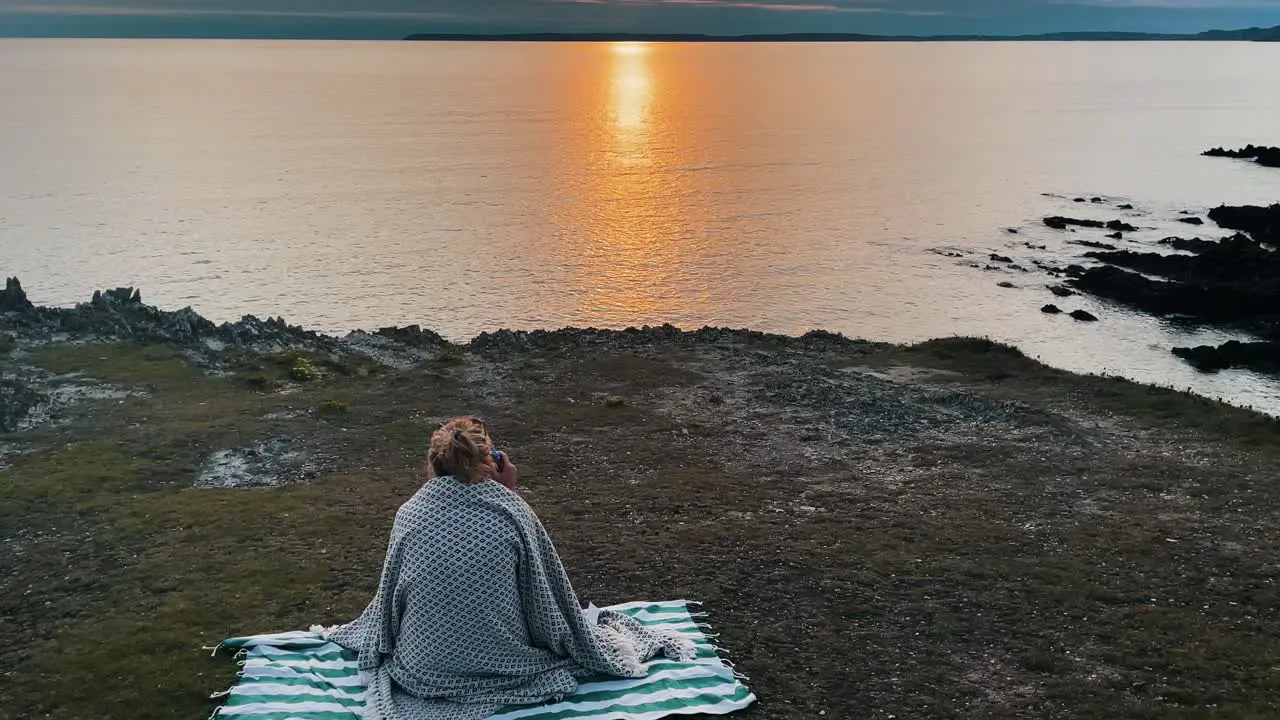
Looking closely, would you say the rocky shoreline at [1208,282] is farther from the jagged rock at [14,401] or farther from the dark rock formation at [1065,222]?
the jagged rock at [14,401]

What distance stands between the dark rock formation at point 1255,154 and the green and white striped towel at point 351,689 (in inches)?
3486

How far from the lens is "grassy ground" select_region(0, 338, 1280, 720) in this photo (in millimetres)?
9844

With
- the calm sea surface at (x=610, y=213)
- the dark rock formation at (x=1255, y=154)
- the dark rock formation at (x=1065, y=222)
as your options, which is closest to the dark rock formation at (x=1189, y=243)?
the calm sea surface at (x=610, y=213)

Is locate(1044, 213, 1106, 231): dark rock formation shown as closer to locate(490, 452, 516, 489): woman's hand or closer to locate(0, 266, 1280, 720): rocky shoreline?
locate(0, 266, 1280, 720): rocky shoreline

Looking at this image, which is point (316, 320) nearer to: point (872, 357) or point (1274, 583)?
point (872, 357)

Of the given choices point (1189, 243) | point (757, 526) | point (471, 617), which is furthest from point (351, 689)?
point (1189, 243)

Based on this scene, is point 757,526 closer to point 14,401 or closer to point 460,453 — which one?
point 460,453

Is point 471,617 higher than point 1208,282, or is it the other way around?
point 471,617

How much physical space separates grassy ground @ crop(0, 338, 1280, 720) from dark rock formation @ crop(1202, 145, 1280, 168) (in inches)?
2914

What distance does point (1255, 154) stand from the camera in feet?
279

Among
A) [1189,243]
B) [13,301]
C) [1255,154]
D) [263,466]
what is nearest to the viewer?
[263,466]

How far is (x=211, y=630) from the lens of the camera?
34.2 ft

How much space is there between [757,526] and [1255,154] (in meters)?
90.3

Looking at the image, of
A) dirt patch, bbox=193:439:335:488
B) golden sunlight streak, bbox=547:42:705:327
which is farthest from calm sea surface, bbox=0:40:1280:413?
dirt patch, bbox=193:439:335:488
